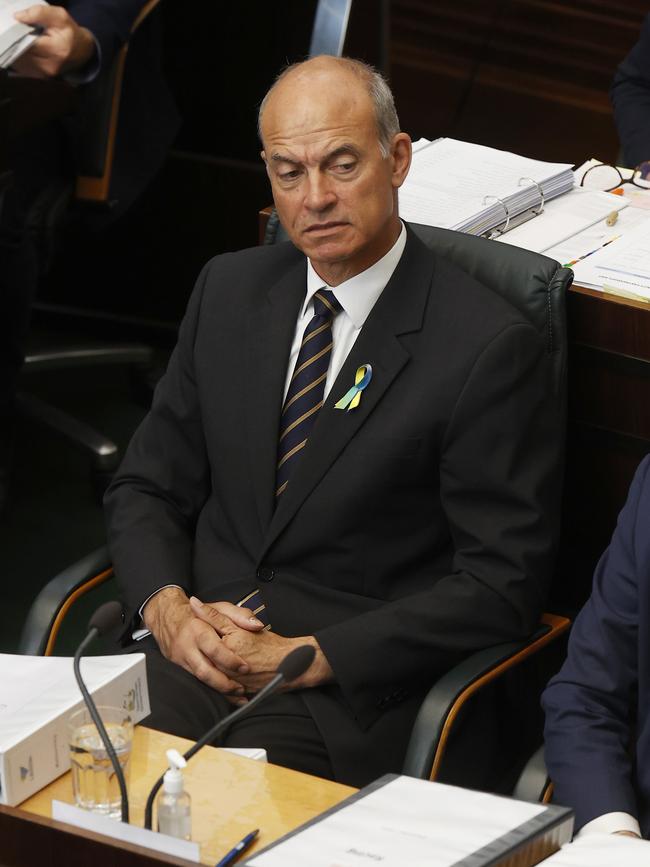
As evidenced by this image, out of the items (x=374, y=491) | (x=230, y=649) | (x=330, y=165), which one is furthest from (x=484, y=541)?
(x=330, y=165)

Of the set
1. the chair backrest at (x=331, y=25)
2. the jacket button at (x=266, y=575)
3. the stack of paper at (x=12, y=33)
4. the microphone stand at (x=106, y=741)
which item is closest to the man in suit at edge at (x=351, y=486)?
the jacket button at (x=266, y=575)

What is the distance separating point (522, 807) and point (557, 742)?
0.46m

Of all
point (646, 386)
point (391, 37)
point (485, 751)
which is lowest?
point (485, 751)

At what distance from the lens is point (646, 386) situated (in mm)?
2281

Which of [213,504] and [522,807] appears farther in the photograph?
[213,504]

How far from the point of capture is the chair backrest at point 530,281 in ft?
7.18

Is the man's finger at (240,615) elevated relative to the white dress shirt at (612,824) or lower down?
elevated

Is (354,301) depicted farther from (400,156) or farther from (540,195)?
(540,195)

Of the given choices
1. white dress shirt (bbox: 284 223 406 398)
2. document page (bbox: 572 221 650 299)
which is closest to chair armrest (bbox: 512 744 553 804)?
white dress shirt (bbox: 284 223 406 398)

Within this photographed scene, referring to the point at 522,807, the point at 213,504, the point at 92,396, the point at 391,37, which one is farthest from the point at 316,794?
the point at 391,37

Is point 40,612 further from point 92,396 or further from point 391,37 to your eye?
point 391,37

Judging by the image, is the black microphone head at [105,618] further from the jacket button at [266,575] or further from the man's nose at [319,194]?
the man's nose at [319,194]

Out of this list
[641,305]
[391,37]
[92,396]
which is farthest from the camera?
[391,37]

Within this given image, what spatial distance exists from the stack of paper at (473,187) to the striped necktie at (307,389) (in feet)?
1.07
